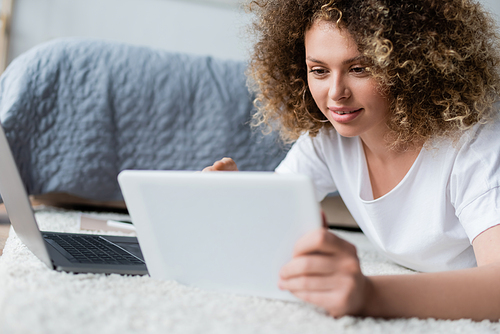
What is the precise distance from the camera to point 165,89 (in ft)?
4.71

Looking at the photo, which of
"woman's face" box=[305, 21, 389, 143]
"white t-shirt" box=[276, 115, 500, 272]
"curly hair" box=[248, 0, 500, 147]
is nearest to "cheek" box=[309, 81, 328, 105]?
"woman's face" box=[305, 21, 389, 143]

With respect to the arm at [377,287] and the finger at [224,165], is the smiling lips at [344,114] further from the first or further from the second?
the arm at [377,287]

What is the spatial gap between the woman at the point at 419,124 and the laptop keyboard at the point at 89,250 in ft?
0.80

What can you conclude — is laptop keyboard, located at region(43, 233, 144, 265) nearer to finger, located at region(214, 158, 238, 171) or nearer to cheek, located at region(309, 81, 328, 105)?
finger, located at region(214, 158, 238, 171)

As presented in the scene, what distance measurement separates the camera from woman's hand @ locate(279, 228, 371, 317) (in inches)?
16.2

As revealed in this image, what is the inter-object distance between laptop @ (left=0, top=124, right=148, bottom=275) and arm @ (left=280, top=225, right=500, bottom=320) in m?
0.27

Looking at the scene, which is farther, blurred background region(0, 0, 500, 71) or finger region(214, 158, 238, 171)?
blurred background region(0, 0, 500, 71)

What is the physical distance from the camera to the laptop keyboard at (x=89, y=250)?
0.61 metres

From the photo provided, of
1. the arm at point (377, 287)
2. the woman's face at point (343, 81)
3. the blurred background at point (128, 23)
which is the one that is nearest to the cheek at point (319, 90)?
the woman's face at point (343, 81)

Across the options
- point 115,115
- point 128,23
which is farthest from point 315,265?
point 128,23

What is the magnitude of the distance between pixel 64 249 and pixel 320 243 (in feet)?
1.44

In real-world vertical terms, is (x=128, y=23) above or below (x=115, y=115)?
above

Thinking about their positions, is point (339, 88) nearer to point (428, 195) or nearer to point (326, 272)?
point (428, 195)

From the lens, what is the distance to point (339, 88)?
0.74m
